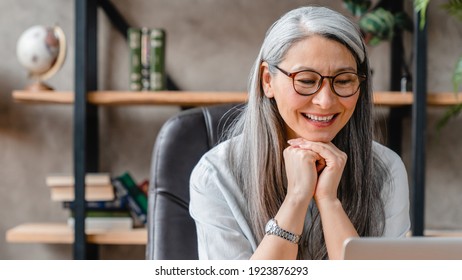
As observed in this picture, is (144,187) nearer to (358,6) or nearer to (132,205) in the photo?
(132,205)

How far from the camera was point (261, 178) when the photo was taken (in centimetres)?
105

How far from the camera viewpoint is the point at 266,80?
102 centimetres

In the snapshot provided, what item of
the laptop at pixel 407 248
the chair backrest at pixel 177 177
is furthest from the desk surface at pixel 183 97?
the laptop at pixel 407 248

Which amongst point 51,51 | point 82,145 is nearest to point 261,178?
point 82,145

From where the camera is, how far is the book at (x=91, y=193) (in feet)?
6.16

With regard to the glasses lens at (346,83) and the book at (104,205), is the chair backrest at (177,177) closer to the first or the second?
the glasses lens at (346,83)

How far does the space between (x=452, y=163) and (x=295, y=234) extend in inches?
50.8

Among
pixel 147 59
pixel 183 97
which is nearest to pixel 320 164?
pixel 183 97

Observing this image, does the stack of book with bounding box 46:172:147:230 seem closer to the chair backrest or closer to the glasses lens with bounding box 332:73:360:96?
the chair backrest

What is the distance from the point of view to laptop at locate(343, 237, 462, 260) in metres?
0.67

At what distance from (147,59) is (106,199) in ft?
1.35

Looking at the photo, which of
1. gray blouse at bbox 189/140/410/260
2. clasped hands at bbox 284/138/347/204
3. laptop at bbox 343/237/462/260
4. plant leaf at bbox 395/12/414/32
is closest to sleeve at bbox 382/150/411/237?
gray blouse at bbox 189/140/410/260

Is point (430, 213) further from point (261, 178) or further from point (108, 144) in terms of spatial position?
point (261, 178)

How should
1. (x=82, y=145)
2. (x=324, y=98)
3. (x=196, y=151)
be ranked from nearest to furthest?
(x=324, y=98) < (x=196, y=151) < (x=82, y=145)
